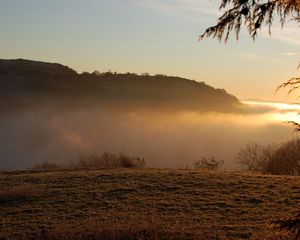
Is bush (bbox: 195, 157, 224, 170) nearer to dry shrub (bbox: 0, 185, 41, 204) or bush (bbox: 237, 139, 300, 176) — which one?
bush (bbox: 237, 139, 300, 176)

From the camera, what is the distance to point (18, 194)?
2494cm

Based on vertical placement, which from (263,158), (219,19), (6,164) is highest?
(219,19)

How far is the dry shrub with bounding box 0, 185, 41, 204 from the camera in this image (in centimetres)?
2445

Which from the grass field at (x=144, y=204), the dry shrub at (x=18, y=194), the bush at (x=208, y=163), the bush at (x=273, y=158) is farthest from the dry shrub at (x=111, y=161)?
the dry shrub at (x=18, y=194)

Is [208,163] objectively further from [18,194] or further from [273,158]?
[18,194]

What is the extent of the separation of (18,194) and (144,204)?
5.58 m

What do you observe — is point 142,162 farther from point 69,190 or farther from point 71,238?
point 71,238

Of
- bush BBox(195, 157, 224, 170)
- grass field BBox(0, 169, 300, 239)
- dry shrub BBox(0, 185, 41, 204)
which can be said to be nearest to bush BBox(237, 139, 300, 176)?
bush BBox(195, 157, 224, 170)

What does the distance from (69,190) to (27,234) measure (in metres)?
7.38

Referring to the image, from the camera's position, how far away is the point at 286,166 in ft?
140

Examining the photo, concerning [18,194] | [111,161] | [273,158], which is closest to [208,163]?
[273,158]

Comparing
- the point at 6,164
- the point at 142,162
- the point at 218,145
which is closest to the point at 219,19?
the point at 142,162

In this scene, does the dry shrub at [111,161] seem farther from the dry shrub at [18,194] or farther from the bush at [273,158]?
the dry shrub at [18,194]

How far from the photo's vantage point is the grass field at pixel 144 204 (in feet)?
60.1
